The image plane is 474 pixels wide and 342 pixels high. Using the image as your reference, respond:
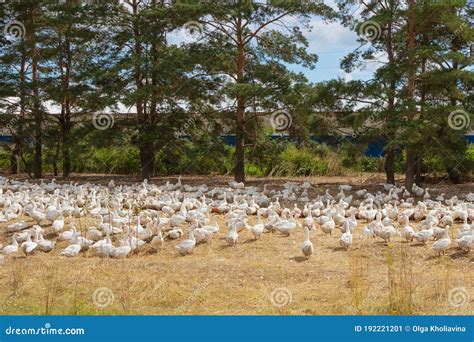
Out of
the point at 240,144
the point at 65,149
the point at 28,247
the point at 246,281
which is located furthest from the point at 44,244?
the point at 65,149

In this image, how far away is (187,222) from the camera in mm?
10750

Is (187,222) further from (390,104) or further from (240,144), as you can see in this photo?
(240,144)

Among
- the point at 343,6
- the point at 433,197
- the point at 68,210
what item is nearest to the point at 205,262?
the point at 68,210

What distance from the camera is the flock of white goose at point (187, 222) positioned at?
28.9 ft

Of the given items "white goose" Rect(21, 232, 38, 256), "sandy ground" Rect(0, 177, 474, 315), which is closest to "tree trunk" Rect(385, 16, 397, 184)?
"sandy ground" Rect(0, 177, 474, 315)

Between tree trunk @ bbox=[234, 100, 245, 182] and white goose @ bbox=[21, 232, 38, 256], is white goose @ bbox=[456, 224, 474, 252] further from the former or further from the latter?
tree trunk @ bbox=[234, 100, 245, 182]

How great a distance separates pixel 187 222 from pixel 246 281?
12.0 ft

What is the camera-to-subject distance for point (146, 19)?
1770 cm

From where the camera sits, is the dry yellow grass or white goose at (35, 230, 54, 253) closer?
Result: the dry yellow grass

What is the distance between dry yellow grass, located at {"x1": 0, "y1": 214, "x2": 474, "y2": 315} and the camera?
616 centimetres

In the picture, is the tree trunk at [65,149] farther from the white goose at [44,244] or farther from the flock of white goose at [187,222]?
the white goose at [44,244]

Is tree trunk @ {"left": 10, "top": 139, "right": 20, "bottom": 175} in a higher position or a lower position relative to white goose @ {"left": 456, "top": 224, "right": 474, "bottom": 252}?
higher

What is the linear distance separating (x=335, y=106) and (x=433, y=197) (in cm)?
347

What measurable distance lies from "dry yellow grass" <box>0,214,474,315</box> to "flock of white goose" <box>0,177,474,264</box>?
0.63 feet
